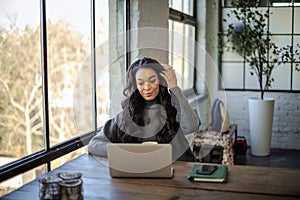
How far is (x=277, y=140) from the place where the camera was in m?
6.19

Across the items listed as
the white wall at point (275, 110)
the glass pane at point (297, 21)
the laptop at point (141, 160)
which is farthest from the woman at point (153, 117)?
the glass pane at point (297, 21)

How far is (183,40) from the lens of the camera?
561cm

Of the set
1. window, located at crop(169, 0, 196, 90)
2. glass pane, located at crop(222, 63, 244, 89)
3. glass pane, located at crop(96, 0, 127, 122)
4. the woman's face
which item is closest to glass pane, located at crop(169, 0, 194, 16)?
window, located at crop(169, 0, 196, 90)

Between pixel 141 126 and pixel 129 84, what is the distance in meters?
0.25

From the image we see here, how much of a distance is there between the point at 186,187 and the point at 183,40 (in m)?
3.87

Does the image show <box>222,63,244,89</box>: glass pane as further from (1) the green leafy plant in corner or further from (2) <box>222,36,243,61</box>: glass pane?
(1) the green leafy plant in corner

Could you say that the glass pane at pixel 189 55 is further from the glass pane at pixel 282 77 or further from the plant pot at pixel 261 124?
the glass pane at pixel 282 77

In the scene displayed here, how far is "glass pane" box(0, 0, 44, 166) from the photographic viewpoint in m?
2.38

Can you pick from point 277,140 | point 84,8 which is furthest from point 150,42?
point 277,140

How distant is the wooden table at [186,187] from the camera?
5.94 feet

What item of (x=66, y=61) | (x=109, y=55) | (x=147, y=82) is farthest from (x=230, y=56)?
(x=147, y=82)

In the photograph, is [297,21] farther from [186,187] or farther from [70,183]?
[70,183]

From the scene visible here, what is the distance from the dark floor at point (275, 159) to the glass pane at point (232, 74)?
0.97m

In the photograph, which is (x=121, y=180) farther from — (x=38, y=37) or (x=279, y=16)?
(x=279, y=16)
